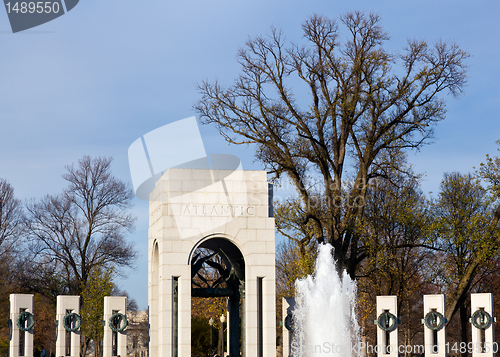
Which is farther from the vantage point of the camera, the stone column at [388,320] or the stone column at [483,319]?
the stone column at [388,320]

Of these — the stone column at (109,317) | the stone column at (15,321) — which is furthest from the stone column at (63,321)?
the stone column at (109,317)

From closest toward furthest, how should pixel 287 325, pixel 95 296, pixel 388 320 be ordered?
1. pixel 388 320
2. pixel 287 325
3. pixel 95 296

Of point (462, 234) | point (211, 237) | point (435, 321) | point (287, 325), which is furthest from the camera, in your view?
point (462, 234)

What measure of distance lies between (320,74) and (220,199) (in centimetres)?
1166

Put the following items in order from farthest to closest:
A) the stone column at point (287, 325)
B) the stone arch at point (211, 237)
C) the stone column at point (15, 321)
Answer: the stone column at point (15, 321) → the stone column at point (287, 325) → the stone arch at point (211, 237)

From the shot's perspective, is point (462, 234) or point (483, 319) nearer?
point (483, 319)

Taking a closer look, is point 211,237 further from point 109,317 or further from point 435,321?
point 435,321

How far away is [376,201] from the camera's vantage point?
39.7 metres

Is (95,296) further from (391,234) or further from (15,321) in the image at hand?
(391,234)

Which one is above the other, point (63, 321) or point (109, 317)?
point (109, 317)

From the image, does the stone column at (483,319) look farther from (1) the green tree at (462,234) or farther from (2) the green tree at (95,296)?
(2) the green tree at (95,296)

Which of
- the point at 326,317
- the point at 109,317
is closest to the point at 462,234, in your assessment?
the point at 326,317

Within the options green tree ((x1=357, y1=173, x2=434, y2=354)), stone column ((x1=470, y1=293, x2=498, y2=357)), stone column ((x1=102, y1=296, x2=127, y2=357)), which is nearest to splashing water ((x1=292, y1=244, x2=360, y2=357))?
stone column ((x1=470, y1=293, x2=498, y2=357))

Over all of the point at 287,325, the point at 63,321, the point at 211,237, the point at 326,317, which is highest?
the point at 211,237
